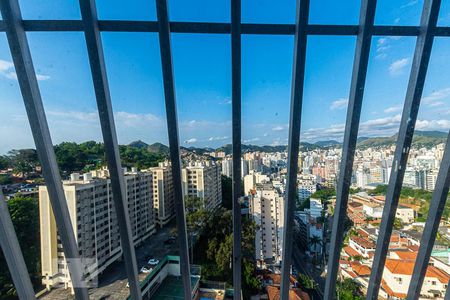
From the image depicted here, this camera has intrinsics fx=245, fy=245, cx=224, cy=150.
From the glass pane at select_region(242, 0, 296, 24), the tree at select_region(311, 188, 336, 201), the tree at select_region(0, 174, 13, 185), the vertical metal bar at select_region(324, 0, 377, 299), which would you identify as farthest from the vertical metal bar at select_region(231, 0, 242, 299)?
the tree at select_region(0, 174, 13, 185)

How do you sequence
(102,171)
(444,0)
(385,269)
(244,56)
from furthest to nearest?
(385,269), (102,171), (244,56), (444,0)

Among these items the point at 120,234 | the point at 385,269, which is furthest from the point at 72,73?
the point at 385,269

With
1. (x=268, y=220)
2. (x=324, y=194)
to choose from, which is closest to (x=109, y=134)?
(x=268, y=220)

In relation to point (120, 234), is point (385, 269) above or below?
below

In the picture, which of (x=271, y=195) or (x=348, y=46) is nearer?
(x=348, y=46)

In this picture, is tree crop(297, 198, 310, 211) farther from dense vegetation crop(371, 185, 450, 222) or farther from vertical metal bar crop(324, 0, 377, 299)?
dense vegetation crop(371, 185, 450, 222)

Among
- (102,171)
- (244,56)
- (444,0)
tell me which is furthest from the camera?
(102,171)

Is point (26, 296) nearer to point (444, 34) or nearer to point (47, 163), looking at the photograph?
point (47, 163)
